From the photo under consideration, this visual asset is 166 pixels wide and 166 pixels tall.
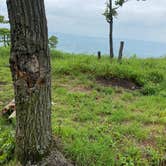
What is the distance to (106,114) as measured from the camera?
14.5 feet

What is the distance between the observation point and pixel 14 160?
2914 millimetres

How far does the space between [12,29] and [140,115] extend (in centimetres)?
245

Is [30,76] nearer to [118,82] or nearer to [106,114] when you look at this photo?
[106,114]

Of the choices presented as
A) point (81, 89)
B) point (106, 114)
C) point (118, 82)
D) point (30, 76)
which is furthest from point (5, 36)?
point (118, 82)

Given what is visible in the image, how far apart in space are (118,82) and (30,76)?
12.1 ft

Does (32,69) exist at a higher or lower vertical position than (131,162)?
higher

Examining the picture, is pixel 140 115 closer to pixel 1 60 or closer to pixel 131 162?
pixel 131 162

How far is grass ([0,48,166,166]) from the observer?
319 cm

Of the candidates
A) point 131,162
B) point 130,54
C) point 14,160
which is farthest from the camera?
point 130,54

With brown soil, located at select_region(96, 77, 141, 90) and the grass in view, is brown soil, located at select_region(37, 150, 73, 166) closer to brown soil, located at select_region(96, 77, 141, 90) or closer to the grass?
the grass

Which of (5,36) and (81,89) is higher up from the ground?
(5,36)

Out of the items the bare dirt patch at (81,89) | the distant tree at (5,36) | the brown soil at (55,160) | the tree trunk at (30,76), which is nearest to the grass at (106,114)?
the bare dirt patch at (81,89)

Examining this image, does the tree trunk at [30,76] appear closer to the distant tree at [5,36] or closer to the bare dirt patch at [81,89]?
the distant tree at [5,36]

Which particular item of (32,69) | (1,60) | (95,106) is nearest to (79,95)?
(95,106)
